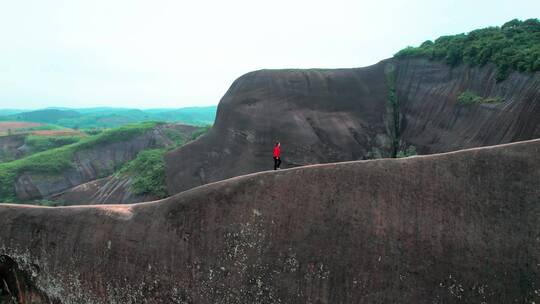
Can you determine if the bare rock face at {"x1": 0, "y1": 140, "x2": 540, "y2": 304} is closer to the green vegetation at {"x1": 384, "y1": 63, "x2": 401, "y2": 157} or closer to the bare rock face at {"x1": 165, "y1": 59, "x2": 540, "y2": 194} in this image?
the bare rock face at {"x1": 165, "y1": 59, "x2": 540, "y2": 194}

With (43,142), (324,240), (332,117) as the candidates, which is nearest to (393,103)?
(332,117)

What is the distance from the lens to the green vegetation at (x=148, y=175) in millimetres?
25436

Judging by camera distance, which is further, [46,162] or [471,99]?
[46,162]

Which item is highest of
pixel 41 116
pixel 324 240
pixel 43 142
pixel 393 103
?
pixel 41 116

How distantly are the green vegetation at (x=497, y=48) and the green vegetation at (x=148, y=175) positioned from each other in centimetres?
2015

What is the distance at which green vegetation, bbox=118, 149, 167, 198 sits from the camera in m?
25.4

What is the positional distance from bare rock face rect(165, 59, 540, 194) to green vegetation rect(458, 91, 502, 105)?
0.27 metres

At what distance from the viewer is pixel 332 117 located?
25.5 metres

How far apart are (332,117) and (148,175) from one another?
13.8 meters

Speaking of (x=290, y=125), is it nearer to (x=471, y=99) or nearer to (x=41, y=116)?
(x=471, y=99)

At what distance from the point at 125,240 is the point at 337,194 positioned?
4.96 m

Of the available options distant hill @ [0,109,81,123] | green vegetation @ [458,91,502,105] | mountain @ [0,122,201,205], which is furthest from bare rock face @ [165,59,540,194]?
distant hill @ [0,109,81,123]

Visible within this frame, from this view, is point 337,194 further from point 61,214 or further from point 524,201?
point 61,214

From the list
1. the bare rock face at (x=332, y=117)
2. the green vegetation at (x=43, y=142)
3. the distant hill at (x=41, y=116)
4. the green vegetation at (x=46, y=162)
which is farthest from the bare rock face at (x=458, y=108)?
the distant hill at (x=41, y=116)
